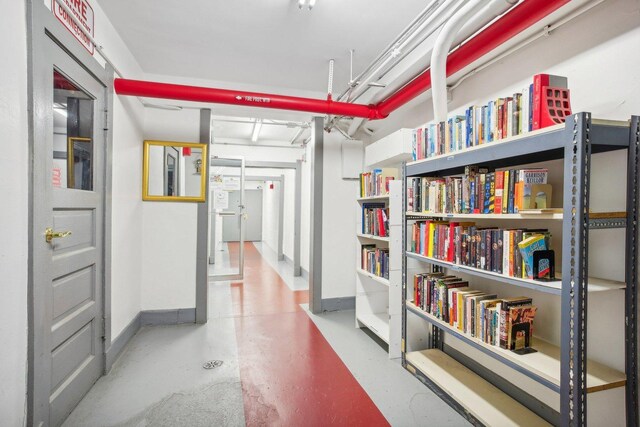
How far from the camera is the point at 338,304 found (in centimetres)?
376

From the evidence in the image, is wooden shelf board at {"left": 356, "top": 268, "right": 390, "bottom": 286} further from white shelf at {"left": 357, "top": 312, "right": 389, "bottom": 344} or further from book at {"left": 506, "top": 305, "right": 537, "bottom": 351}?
book at {"left": 506, "top": 305, "right": 537, "bottom": 351}

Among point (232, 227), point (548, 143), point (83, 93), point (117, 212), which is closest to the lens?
point (548, 143)

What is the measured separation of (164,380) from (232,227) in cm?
872

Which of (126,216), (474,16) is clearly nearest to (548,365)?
(474,16)

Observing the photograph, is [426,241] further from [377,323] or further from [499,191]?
[377,323]

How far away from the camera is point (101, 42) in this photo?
2141 millimetres

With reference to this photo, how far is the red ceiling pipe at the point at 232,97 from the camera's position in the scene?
240cm

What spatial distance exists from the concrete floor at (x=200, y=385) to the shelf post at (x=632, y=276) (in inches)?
32.3

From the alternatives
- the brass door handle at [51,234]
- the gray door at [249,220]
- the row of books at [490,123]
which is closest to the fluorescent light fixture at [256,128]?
the row of books at [490,123]

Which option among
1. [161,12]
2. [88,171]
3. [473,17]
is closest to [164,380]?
[88,171]

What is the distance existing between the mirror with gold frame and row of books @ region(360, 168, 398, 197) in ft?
5.74

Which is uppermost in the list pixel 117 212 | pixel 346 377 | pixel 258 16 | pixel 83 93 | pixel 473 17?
pixel 258 16

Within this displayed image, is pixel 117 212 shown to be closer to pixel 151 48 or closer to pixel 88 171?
pixel 88 171

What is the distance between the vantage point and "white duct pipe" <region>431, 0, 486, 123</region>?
162 cm
